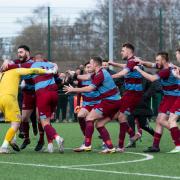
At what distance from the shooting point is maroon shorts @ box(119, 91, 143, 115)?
1399 cm

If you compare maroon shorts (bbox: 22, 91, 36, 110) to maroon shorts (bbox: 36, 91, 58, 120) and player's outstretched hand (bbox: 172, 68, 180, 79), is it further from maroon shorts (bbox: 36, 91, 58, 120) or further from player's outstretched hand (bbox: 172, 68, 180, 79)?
player's outstretched hand (bbox: 172, 68, 180, 79)

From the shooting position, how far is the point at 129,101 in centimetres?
1405

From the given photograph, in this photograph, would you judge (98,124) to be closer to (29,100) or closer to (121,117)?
(121,117)

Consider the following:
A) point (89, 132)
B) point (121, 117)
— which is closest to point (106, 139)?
point (89, 132)

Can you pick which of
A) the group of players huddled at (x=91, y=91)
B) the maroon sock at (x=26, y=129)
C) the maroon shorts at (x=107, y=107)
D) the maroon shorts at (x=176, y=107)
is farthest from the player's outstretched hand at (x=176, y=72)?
the maroon sock at (x=26, y=129)

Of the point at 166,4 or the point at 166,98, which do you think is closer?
the point at 166,98

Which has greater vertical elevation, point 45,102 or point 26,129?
point 45,102

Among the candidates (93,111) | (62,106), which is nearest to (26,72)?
(93,111)

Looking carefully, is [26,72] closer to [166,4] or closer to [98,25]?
[98,25]

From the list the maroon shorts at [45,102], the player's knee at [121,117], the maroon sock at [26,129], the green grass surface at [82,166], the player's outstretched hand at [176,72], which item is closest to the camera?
the green grass surface at [82,166]

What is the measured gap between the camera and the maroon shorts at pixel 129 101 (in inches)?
551

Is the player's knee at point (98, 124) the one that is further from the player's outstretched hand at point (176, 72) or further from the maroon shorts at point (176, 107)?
the player's outstretched hand at point (176, 72)

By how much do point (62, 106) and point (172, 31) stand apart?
948 centimetres

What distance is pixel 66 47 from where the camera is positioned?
31.5 meters
